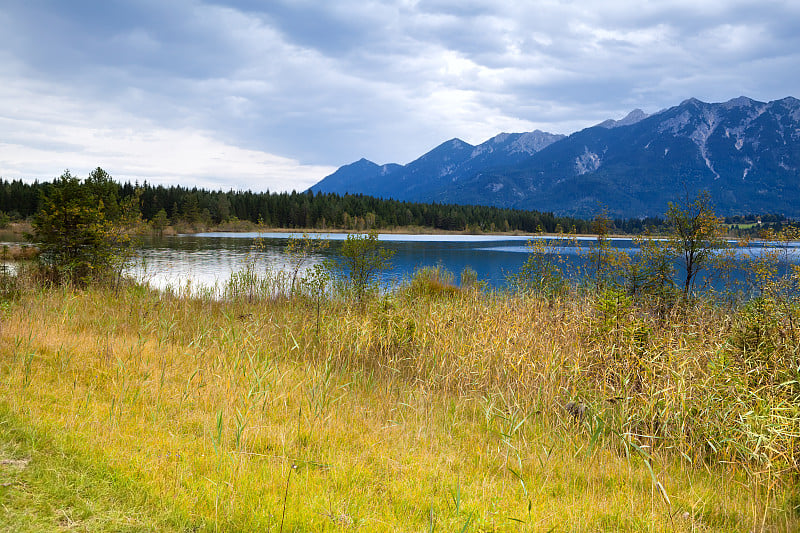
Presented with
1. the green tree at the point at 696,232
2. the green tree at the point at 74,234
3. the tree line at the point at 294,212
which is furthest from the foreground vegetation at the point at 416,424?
the tree line at the point at 294,212

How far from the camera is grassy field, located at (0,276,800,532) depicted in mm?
3611

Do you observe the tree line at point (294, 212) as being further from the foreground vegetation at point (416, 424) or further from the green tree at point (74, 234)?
the foreground vegetation at point (416, 424)

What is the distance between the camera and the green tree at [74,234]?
15117mm

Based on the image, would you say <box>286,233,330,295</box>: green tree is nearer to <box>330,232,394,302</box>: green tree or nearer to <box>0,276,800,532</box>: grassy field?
<box>330,232,394,302</box>: green tree

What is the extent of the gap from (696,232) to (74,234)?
19.6 meters

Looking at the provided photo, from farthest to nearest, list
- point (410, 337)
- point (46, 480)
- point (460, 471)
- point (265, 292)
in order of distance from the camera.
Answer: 1. point (265, 292)
2. point (410, 337)
3. point (460, 471)
4. point (46, 480)

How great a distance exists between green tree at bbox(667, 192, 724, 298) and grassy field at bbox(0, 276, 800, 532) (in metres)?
3.55

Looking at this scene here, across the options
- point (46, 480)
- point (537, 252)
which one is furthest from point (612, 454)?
point (537, 252)

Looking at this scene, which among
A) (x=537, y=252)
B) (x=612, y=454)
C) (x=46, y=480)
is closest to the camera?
(x=46, y=480)

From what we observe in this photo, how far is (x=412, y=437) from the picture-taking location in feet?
18.1

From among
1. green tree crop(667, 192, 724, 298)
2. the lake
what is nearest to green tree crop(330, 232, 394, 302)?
Answer: the lake

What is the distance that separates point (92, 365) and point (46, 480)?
3.36 metres

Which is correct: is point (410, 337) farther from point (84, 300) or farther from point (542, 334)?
point (84, 300)

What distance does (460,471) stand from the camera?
4566 mm
